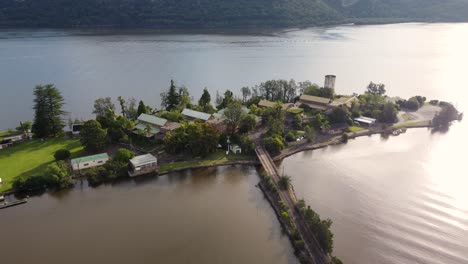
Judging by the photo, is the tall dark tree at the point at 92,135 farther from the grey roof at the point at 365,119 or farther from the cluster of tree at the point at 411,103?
the cluster of tree at the point at 411,103

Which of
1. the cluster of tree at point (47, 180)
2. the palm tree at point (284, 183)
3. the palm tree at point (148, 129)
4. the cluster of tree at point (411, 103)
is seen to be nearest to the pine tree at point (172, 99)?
the palm tree at point (148, 129)

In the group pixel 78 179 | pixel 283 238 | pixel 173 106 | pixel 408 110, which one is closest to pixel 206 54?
pixel 173 106

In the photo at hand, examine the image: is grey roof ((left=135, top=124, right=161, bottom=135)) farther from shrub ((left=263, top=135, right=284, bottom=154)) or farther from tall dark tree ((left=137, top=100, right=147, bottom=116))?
shrub ((left=263, top=135, right=284, bottom=154))

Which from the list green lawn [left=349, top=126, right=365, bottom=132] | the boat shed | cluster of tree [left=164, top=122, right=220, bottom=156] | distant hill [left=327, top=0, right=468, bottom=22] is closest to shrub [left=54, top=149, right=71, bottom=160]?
cluster of tree [left=164, top=122, right=220, bottom=156]

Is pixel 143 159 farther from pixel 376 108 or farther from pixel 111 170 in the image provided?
pixel 376 108

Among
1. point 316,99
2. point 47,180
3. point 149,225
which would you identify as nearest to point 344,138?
point 316,99

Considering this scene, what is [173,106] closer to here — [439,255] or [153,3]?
[439,255]
